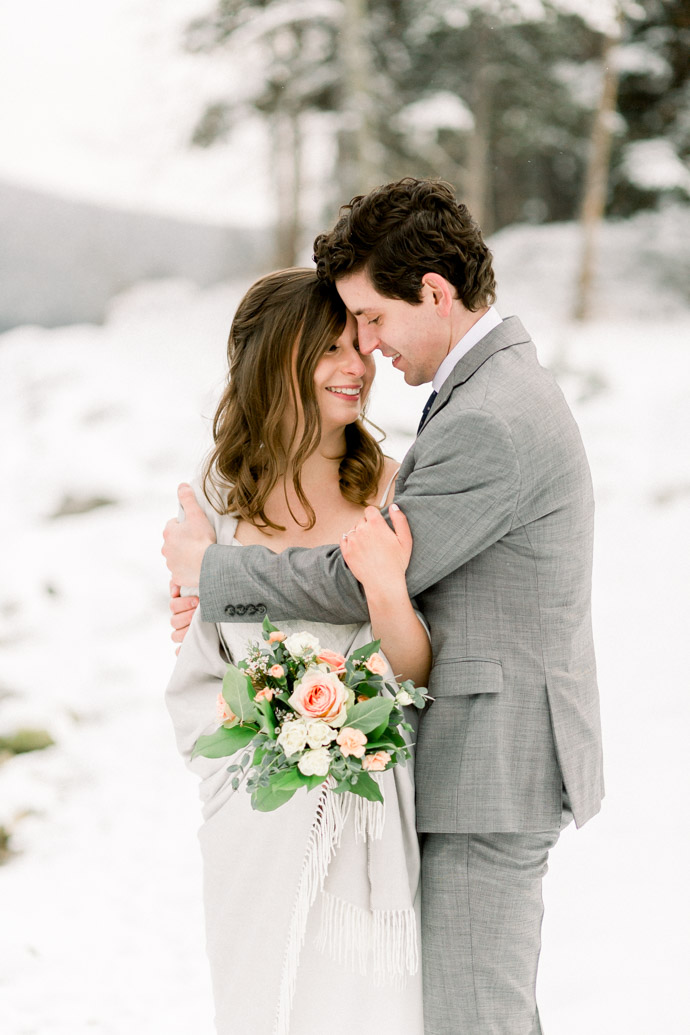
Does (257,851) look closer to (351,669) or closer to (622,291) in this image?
(351,669)

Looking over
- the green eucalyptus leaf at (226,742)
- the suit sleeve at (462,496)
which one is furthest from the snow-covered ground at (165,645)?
the suit sleeve at (462,496)

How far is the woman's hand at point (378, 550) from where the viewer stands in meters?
1.40

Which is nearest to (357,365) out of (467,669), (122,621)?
(467,669)

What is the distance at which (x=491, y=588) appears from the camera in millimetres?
1478

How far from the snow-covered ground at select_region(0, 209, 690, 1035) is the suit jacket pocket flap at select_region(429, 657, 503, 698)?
1789 mm

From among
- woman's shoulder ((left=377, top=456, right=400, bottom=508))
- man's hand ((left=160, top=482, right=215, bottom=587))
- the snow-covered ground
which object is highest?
woman's shoulder ((left=377, top=456, right=400, bottom=508))

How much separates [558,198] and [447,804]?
423cm

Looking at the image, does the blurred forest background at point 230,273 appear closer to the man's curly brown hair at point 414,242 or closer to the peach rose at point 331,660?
the peach rose at point 331,660

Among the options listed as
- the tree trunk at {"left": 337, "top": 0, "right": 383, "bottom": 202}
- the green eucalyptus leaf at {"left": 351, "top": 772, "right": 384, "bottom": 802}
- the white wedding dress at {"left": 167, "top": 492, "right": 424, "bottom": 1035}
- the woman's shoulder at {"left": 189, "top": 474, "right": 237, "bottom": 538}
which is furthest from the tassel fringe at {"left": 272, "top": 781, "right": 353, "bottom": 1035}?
the tree trunk at {"left": 337, "top": 0, "right": 383, "bottom": 202}

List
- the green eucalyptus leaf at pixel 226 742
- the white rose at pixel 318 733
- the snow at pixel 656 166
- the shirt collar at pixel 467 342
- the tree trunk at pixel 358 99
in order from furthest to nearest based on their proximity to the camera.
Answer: the snow at pixel 656 166 < the tree trunk at pixel 358 99 < the shirt collar at pixel 467 342 < the green eucalyptus leaf at pixel 226 742 < the white rose at pixel 318 733

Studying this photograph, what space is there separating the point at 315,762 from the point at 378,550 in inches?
13.0

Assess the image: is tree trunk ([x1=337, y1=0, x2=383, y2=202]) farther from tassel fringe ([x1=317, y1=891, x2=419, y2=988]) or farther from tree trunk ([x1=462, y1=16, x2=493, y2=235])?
tassel fringe ([x1=317, y1=891, x2=419, y2=988])

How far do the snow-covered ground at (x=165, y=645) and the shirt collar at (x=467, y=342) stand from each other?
2118mm

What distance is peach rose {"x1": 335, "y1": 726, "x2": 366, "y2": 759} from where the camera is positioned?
128 centimetres
